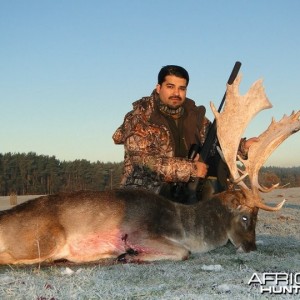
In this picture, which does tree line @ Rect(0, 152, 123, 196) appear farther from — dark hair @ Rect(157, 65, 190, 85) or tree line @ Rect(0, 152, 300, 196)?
dark hair @ Rect(157, 65, 190, 85)

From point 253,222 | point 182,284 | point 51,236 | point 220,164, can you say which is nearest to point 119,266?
point 51,236

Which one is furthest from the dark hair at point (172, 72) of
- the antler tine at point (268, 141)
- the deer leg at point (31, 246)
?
the deer leg at point (31, 246)

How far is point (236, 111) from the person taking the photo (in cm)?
830

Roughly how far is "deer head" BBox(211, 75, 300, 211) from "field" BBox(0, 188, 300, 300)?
4.27ft

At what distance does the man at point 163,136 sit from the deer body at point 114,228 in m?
1.62

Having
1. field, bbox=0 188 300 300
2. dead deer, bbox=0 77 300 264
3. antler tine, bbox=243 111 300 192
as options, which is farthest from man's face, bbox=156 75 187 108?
field, bbox=0 188 300 300

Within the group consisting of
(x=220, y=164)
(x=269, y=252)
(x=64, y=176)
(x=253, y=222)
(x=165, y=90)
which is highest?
(x=165, y=90)

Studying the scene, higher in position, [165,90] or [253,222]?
[165,90]

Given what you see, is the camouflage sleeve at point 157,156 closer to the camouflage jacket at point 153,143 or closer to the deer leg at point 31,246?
the camouflage jacket at point 153,143

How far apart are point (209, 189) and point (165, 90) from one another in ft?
6.72

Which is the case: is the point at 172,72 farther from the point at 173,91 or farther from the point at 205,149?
the point at 205,149

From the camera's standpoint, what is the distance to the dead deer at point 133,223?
7.01 m

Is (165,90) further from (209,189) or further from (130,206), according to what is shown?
(130,206)

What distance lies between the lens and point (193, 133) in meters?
10.5
